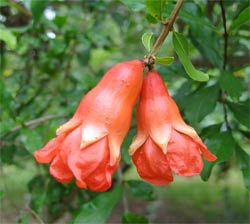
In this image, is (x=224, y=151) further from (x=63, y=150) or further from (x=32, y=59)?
(x=32, y=59)

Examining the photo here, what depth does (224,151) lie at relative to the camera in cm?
119

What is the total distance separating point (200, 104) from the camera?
49.8 inches

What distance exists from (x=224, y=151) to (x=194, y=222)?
140 inches

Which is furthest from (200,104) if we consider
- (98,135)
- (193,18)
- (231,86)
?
(98,135)

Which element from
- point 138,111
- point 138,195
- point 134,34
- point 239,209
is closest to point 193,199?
point 239,209

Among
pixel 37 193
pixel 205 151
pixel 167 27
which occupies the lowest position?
pixel 37 193

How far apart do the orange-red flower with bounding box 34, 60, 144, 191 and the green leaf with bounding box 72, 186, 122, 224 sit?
0.40m

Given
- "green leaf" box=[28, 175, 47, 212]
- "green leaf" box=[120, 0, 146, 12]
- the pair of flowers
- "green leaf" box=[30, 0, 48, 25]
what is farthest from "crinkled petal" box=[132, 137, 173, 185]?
"green leaf" box=[28, 175, 47, 212]

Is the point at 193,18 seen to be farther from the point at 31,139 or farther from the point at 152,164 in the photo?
the point at 31,139

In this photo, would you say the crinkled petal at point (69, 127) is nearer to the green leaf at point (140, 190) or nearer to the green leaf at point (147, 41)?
the green leaf at point (147, 41)

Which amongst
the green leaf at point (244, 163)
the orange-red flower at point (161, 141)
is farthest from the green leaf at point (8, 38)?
the green leaf at point (244, 163)

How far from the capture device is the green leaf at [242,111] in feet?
4.15

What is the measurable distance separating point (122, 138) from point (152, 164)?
8 cm

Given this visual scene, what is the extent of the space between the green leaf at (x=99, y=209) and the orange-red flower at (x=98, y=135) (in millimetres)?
397
